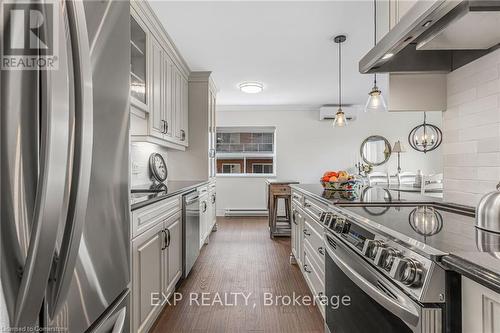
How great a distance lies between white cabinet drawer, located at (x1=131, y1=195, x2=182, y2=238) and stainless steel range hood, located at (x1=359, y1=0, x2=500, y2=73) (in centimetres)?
154

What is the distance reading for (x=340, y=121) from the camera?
382 centimetres

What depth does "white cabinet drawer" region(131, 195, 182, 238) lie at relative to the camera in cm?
150

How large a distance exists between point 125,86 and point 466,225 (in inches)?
53.5

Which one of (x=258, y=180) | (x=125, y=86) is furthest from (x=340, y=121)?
(x=125, y=86)

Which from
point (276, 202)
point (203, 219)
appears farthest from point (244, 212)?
point (203, 219)

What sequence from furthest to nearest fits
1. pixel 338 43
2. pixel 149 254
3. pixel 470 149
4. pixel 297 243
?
pixel 338 43 → pixel 297 243 → pixel 149 254 → pixel 470 149

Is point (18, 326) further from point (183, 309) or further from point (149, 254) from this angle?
point (183, 309)

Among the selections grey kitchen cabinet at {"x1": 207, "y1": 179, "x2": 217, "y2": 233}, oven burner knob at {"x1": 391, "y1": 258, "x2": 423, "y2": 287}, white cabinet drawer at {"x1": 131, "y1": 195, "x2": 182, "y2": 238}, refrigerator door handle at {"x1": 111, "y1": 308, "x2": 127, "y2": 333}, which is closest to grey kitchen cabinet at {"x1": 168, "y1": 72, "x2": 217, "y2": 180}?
grey kitchen cabinet at {"x1": 207, "y1": 179, "x2": 217, "y2": 233}

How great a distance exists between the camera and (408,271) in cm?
79

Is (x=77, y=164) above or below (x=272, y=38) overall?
below

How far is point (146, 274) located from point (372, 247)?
1.31 meters

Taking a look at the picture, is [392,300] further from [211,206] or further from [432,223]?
[211,206]

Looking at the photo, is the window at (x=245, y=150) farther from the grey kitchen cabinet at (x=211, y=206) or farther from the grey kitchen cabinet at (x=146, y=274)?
the grey kitchen cabinet at (x=146, y=274)

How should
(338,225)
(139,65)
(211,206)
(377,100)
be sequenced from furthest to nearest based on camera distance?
(211,206) < (377,100) < (139,65) < (338,225)
